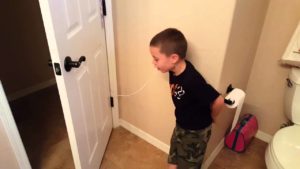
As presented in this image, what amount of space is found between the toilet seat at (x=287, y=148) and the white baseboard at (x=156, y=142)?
485 millimetres

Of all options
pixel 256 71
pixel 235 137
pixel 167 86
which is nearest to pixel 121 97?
pixel 167 86

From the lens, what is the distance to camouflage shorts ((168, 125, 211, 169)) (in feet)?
4.06

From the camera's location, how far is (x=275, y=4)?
1.44 metres

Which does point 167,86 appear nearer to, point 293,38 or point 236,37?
point 236,37

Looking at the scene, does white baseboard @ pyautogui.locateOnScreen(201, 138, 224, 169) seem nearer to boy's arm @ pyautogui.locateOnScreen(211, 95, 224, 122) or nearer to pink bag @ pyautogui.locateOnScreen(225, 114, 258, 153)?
pink bag @ pyautogui.locateOnScreen(225, 114, 258, 153)

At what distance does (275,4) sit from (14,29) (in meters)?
2.06

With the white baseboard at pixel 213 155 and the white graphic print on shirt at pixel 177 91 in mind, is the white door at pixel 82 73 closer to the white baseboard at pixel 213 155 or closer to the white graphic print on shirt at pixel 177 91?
the white graphic print on shirt at pixel 177 91

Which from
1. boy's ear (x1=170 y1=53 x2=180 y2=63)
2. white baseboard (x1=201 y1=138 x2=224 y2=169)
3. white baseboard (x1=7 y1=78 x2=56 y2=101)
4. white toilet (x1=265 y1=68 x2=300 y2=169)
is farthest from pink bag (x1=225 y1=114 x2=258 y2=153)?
white baseboard (x1=7 y1=78 x2=56 y2=101)

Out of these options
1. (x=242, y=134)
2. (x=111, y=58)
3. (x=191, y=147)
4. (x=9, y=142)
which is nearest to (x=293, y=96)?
(x=242, y=134)

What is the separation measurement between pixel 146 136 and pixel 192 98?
2.68ft

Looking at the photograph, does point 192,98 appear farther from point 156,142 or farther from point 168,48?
point 156,142

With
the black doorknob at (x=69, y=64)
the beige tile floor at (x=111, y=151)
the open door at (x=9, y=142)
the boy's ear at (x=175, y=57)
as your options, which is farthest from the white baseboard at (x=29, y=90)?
the boy's ear at (x=175, y=57)

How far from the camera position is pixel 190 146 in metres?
1.26

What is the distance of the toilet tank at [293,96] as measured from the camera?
1.38m
